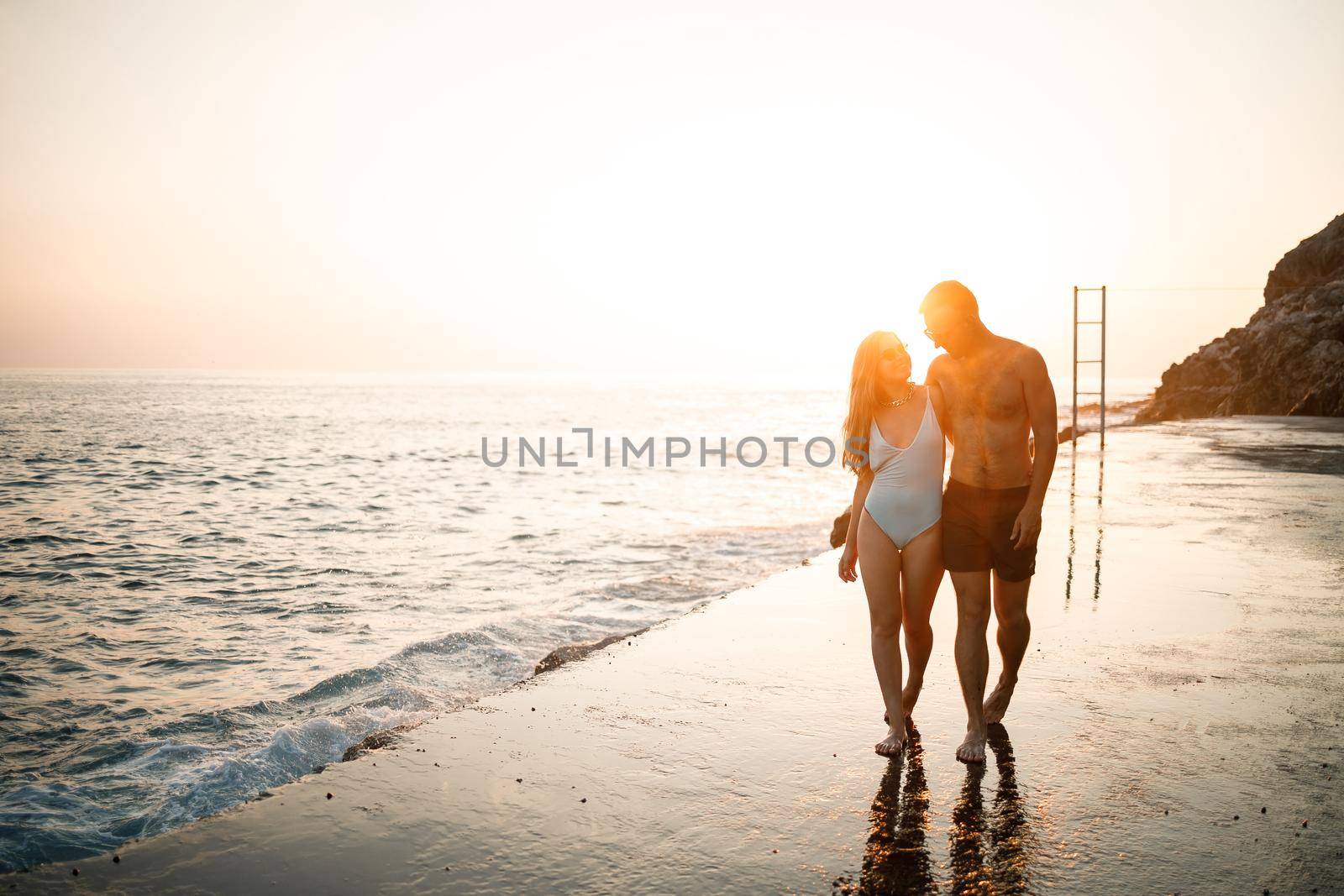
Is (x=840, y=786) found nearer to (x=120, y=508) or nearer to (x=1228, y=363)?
(x=120, y=508)

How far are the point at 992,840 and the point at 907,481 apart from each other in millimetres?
1475

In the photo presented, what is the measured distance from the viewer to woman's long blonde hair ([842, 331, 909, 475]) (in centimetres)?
384

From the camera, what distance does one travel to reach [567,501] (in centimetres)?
2019

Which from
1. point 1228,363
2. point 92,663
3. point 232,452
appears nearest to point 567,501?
point 92,663

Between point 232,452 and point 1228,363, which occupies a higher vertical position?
point 1228,363

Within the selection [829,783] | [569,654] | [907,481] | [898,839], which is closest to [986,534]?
[907,481]

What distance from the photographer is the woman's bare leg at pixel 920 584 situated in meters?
3.90

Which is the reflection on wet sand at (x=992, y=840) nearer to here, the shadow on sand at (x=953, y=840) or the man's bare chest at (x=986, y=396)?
the shadow on sand at (x=953, y=840)

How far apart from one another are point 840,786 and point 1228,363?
39.8 m

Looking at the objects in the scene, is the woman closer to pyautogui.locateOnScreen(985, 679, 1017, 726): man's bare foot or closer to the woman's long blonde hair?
the woman's long blonde hair

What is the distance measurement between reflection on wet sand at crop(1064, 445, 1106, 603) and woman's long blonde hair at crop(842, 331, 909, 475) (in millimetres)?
3705

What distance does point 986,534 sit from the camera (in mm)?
3914

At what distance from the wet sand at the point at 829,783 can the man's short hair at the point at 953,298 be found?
201cm

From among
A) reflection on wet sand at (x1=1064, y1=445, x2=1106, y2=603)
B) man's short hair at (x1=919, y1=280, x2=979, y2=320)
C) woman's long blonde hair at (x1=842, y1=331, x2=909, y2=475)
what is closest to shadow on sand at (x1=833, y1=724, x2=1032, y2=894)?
woman's long blonde hair at (x1=842, y1=331, x2=909, y2=475)
